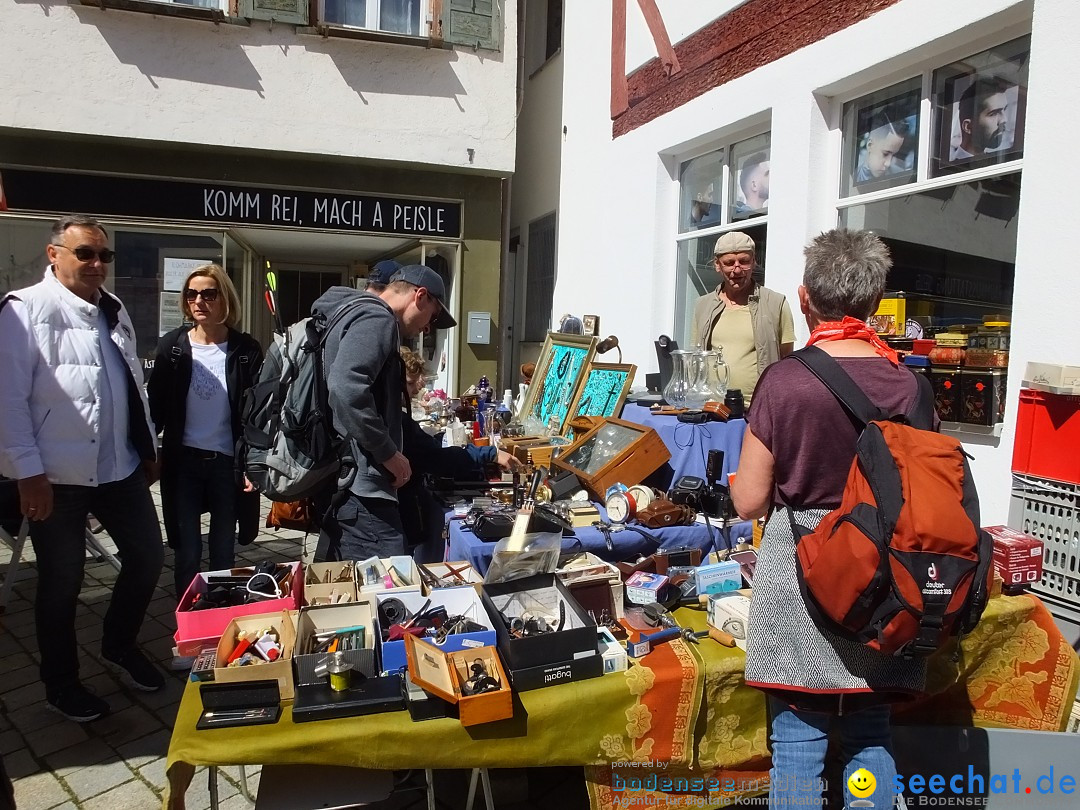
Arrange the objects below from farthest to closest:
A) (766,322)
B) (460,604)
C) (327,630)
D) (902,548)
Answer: (766,322) < (460,604) < (327,630) < (902,548)

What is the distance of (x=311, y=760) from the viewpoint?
5.82 ft

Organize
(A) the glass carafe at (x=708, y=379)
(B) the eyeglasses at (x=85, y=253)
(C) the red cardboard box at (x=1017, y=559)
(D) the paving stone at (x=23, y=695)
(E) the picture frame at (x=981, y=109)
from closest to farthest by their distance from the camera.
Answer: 1. (C) the red cardboard box at (x=1017, y=559)
2. (B) the eyeglasses at (x=85, y=253)
3. (D) the paving stone at (x=23, y=695)
4. (E) the picture frame at (x=981, y=109)
5. (A) the glass carafe at (x=708, y=379)

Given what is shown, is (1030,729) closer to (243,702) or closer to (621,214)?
(243,702)

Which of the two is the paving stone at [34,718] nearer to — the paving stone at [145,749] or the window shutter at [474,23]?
the paving stone at [145,749]

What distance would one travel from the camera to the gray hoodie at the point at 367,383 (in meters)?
2.51

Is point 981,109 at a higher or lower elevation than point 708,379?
higher

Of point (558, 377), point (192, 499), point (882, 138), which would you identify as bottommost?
point (192, 499)

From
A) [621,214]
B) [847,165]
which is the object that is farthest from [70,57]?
[847,165]

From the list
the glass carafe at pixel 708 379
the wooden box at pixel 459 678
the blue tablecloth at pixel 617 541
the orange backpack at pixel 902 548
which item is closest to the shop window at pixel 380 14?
the glass carafe at pixel 708 379

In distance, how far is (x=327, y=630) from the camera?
7.05 ft

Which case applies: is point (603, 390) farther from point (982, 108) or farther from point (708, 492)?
point (982, 108)

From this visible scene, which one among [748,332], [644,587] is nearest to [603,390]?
[748,332]

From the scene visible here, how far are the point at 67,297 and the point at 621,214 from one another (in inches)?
198

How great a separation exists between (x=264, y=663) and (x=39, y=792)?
4.64ft
